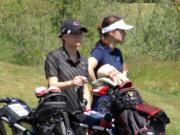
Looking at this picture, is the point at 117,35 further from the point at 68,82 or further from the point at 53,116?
the point at 53,116

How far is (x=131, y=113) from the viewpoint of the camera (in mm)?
5012

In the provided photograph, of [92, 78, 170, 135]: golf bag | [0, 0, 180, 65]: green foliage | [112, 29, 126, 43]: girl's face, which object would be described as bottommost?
[0, 0, 180, 65]: green foliage

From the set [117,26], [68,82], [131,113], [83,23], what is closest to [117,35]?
[117,26]

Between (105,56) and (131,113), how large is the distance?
949mm

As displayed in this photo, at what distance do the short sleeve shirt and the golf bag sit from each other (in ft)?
1.79

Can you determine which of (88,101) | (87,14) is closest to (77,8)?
(87,14)

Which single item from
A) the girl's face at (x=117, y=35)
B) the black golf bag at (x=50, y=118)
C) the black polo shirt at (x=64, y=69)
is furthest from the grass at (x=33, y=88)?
the black golf bag at (x=50, y=118)

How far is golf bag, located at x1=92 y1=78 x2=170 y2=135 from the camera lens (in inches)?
194

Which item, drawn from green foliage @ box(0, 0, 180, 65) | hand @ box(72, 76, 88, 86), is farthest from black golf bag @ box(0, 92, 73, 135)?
green foliage @ box(0, 0, 180, 65)

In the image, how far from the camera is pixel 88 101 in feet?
18.7

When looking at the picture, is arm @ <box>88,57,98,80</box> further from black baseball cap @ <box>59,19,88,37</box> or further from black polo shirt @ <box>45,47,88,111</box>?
black baseball cap @ <box>59,19,88,37</box>

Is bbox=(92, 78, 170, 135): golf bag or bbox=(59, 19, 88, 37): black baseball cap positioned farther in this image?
bbox=(59, 19, 88, 37): black baseball cap

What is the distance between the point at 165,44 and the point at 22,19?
6.74 metres

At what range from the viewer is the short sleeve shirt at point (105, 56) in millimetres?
Answer: 5785
